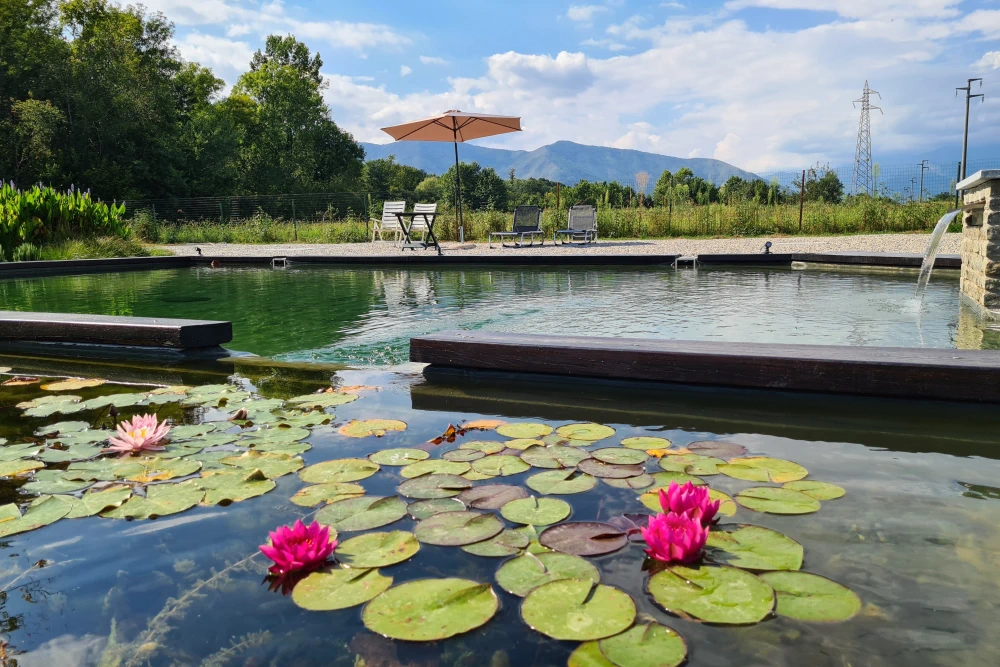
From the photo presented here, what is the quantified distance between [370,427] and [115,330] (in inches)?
79.7

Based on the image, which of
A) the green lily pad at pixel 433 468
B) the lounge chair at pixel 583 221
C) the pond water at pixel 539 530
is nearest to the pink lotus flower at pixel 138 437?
the pond water at pixel 539 530

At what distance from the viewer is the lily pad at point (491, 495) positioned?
1.64 m

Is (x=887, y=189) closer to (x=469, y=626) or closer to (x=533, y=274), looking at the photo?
(x=533, y=274)

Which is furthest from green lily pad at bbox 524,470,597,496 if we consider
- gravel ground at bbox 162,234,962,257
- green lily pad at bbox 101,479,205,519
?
gravel ground at bbox 162,234,962,257

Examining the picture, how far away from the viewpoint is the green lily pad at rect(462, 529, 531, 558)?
1399 millimetres

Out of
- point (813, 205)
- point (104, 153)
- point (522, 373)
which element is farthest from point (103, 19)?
point (522, 373)

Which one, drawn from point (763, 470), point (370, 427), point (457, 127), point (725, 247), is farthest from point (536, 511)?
point (457, 127)

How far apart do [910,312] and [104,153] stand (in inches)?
1179

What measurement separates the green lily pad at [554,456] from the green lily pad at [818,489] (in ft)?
1.81

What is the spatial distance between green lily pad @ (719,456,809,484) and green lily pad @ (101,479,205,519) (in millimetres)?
1386

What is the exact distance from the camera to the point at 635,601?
1212 millimetres

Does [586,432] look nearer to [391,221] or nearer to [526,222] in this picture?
[526,222]

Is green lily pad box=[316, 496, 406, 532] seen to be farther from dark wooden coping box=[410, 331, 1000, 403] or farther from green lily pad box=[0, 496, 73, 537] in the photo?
dark wooden coping box=[410, 331, 1000, 403]

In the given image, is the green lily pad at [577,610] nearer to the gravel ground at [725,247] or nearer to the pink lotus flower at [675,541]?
the pink lotus flower at [675,541]
